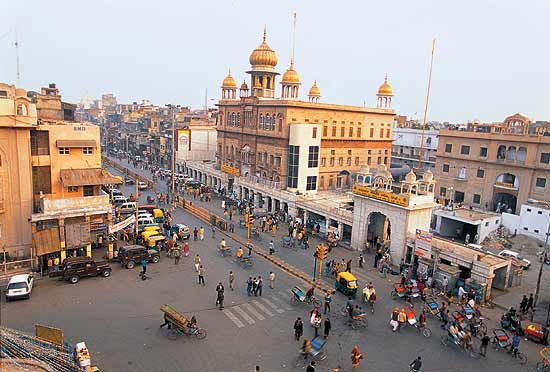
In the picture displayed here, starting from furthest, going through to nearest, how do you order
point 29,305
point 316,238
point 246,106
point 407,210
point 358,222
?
point 246,106, point 316,238, point 358,222, point 407,210, point 29,305

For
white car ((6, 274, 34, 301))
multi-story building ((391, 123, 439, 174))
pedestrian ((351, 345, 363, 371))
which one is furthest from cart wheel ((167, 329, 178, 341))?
multi-story building ((391, 123, 439, 174))

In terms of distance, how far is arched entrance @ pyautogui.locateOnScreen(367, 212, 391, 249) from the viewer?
33656mm

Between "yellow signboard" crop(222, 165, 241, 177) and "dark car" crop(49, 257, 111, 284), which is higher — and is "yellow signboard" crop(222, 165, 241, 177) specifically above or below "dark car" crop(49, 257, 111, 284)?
above

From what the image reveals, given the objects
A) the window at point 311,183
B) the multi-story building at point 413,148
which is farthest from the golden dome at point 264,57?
the multi-story building at point 413,148

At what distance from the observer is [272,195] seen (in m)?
45.4

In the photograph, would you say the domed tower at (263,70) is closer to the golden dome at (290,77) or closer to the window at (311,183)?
the golden dome at (290,77)

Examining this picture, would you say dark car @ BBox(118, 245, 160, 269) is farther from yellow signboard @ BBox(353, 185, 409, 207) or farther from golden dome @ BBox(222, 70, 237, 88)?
golden dome @ BBox(222, 70, 237, 88)

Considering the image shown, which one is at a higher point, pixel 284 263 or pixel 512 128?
pixel 512 128

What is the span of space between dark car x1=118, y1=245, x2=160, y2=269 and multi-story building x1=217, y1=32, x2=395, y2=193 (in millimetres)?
20870

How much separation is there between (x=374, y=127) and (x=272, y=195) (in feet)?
62.8

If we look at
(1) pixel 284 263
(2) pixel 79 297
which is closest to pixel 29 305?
(2) pixel 79 297

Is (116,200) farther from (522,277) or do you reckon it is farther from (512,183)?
(512,183)

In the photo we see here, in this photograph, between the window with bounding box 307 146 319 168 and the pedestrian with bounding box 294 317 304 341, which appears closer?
the pedestrian with bounding box 294 317 304 341

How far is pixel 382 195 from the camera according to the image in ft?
99.3
